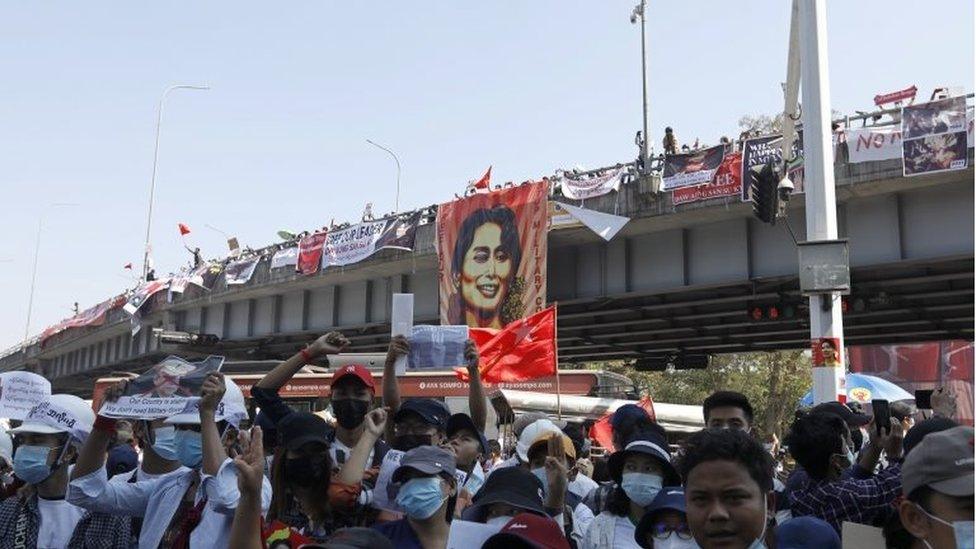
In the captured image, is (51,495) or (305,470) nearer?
(305,470)

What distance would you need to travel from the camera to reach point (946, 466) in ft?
8.27

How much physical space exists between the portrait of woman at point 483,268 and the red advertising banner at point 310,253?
16.5 ft

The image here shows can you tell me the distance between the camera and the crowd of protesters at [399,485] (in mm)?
3111

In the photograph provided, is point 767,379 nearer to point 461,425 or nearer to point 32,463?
point 461,425

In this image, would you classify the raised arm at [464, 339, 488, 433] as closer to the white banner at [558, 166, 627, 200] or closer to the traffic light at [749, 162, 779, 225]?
the traffic light at [749, 162, 779, 225]

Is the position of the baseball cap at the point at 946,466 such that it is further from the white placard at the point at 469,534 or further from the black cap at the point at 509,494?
the black cap at the point at 509,494

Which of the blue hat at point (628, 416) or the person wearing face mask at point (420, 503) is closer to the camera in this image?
the person wearing face mask at point (420, 503)

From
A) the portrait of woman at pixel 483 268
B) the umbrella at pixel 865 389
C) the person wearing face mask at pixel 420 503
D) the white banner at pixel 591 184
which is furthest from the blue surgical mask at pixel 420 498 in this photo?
the portrait of woman at pixel 483 268

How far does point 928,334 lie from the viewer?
1153 inches

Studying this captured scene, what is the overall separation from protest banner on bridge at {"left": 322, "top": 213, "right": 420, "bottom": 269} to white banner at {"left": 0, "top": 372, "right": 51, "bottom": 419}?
18.2 m

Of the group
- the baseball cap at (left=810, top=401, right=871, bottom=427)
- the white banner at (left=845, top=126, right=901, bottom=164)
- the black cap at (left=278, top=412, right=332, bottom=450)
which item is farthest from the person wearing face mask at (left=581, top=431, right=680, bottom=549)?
the white banner at (left=845, top=126, right=901, bottom=164)

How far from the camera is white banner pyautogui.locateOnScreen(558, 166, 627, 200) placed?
2019cm

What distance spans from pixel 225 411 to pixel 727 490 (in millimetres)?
2484

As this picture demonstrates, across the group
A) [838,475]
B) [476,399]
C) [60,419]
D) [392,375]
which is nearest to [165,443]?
[60,419]
